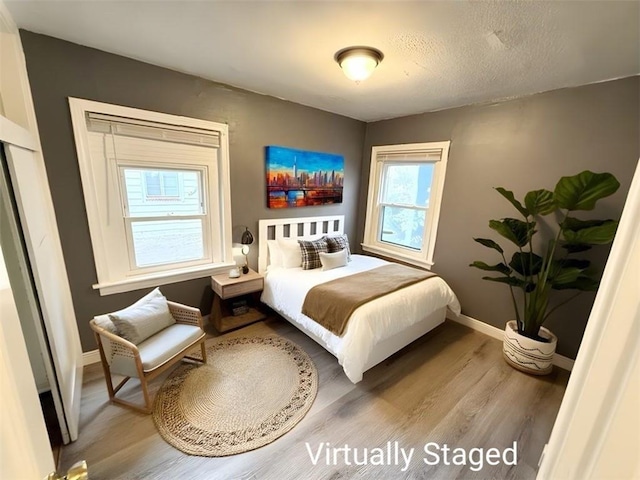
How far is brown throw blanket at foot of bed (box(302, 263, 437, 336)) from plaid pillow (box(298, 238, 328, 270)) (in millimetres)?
479

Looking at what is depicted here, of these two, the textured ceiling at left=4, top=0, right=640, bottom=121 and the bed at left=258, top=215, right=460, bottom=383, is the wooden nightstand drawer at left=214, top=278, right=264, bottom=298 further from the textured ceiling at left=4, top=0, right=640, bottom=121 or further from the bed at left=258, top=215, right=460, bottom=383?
the textured ceiling at left=4, top=0, right=640, bottom=121

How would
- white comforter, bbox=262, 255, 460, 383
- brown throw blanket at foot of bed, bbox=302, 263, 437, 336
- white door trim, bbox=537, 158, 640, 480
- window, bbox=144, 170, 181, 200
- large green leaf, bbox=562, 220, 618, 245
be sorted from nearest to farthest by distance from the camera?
white door trim, bbox=537, 158, 640, 480
large green leaf, bbox=562, 220, 618, 245
white comforter, bbox=262, 255, 460, 383
brown throw blanket at foot of bed, bbox=302, 263, 437, 336
window, bbox=144, 170, 181, 200

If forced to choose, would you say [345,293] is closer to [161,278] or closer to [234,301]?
[234,301]

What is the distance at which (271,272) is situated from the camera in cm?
287

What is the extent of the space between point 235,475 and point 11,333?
1.42 m

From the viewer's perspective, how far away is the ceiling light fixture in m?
1.75

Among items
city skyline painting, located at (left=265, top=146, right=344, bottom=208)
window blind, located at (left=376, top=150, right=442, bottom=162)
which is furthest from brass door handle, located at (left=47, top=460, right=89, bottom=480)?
window blind, located at (left=376, top=150, right=442, bottom=162)

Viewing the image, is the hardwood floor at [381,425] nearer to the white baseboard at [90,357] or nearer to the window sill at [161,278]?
the white baseboard at [90,357]

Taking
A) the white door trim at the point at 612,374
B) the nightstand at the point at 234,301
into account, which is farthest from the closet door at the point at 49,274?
the white door trim at the point at 612,374

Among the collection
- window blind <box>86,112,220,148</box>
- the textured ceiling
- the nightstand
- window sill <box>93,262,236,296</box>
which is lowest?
the nightstand

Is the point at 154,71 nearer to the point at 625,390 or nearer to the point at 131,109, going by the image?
the point at 131,109

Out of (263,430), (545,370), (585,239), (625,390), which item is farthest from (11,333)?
(545,370)

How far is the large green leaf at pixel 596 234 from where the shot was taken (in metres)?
1.73

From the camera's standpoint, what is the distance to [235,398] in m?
1.91
